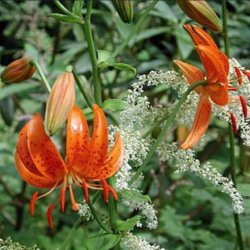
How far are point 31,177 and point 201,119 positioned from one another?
236 millimetres

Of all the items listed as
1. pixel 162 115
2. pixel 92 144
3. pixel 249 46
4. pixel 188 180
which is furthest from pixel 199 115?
pixel 249 46

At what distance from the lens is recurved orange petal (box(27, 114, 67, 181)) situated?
0.84m

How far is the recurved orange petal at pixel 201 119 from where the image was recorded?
3.10 feet

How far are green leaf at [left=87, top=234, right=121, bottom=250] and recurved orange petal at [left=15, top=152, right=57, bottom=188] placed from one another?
0.10m

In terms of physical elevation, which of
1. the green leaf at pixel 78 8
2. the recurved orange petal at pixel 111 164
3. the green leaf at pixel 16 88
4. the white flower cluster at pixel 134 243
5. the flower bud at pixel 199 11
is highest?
the green leaf at pixel 78 8

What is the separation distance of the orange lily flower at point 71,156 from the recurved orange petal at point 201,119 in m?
0.12

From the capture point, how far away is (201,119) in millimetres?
955

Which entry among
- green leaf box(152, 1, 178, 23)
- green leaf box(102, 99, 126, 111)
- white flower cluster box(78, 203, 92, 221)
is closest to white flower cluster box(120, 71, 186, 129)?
green leaf box(102, 99, 126, 111)

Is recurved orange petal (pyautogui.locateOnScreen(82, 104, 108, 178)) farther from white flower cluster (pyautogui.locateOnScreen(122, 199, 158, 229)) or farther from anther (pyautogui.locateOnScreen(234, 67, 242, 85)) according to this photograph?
anther (pyautogui.locateOnScreen(234, 67, 242, 85))

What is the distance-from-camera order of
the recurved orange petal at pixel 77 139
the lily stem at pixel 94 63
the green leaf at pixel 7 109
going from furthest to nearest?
1. the green leaf at pixel 7 109
2. the lily stem at pixel 94 63
3. the recurved orange petal at pixel 77 139

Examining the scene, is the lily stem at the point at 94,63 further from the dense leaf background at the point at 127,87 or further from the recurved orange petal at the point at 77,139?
the dense leaf background at the point at 127,87

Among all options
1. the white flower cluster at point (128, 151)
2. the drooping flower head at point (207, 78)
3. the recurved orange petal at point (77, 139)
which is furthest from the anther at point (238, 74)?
the recurved orange petal at point (77, 139)

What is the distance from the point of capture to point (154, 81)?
0.99 meters

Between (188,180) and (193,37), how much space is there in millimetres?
941
